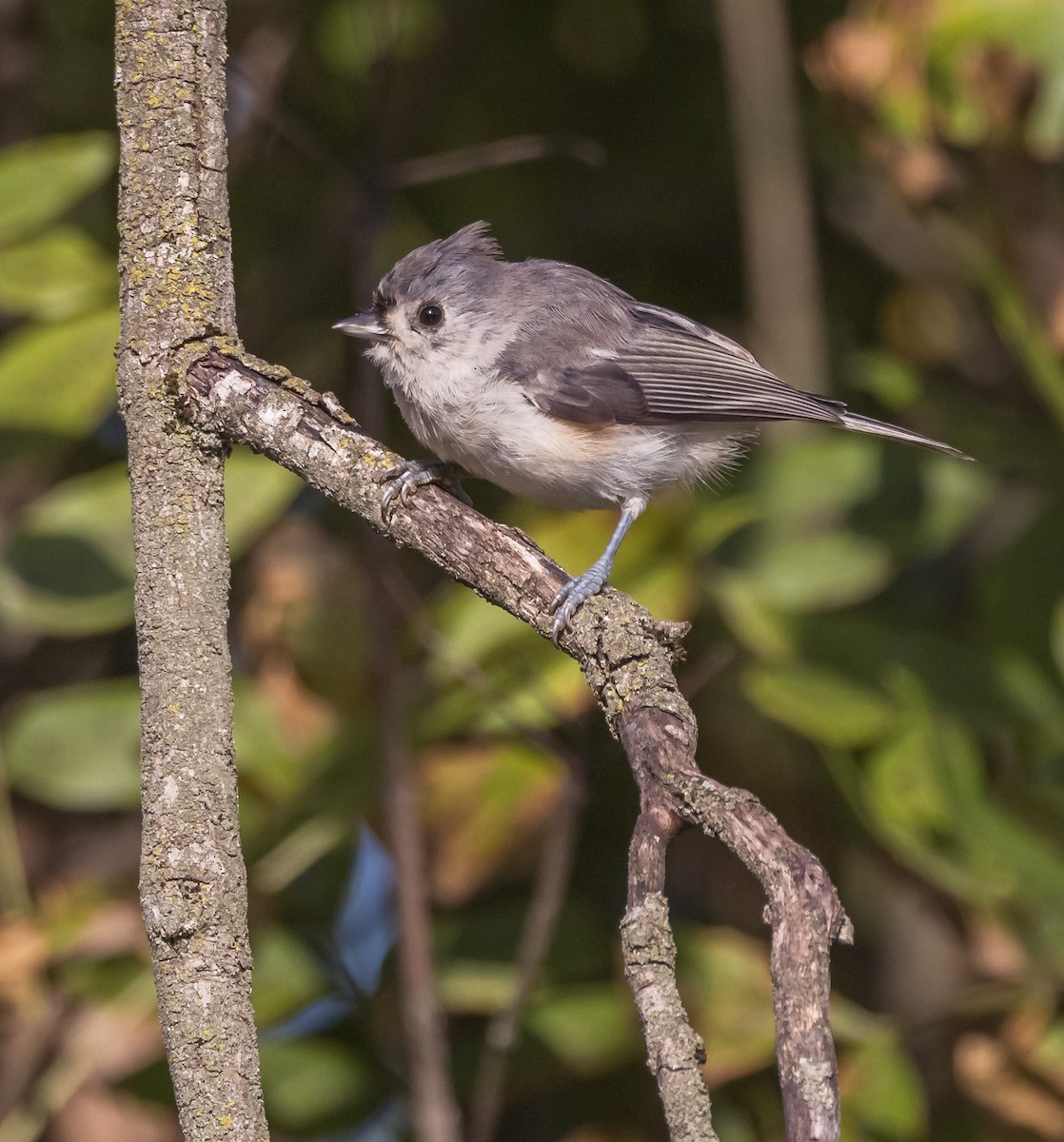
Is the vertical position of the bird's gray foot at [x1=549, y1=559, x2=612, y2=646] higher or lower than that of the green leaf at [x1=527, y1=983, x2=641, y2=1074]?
higher

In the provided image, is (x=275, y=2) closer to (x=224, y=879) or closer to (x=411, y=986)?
(x=411, y=986)

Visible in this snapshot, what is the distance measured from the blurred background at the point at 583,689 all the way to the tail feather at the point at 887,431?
9 cm

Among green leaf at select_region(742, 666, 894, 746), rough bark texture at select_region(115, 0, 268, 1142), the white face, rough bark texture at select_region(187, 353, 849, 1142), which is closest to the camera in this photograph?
rough bark texture at select_region(187, 353, 849, 1142)

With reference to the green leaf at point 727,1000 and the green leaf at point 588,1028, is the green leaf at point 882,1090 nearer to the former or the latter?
the green leaf at point 727,1000

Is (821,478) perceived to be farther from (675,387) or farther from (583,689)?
(583,689)

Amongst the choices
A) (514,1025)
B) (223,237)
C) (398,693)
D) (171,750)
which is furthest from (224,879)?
(514,1025)

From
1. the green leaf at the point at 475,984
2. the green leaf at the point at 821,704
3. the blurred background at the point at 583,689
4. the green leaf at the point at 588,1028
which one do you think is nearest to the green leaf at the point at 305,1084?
the blurred background at the point at 583,689

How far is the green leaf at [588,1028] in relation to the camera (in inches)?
104

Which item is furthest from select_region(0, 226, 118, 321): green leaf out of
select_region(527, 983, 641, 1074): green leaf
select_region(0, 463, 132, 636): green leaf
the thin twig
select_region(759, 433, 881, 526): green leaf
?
select_region(527, 983, 641, 1074): green leaf

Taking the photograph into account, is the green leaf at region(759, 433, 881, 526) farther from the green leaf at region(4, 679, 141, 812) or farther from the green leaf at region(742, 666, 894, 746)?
the green leaf at region(4, 679, 141, 812)

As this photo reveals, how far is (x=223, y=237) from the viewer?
159cm

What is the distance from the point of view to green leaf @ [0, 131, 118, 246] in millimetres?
2498

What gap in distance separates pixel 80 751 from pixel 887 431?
65.0 inches

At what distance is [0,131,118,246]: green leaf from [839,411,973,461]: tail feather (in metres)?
1.47
